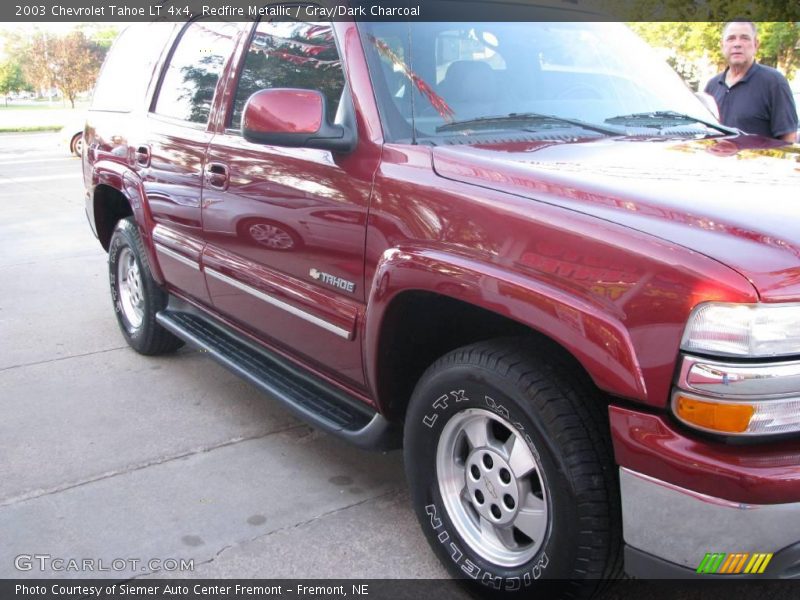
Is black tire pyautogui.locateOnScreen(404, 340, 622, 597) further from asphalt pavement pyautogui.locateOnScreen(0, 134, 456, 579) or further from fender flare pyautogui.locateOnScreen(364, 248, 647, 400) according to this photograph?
asphalt pavement pyautogui.locateOnScreen(0, 134, 456, 579)

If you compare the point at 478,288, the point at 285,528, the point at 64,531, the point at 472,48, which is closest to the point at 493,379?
the point at 478,288

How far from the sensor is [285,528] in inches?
115

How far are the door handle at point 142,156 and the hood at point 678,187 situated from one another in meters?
2.16

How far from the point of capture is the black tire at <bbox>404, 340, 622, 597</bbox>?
6.62 ft

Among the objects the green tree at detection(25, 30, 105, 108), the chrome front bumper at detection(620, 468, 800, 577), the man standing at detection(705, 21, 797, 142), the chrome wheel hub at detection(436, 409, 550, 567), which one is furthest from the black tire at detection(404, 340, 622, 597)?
the green tree at detection(25, 30, 105, 108)

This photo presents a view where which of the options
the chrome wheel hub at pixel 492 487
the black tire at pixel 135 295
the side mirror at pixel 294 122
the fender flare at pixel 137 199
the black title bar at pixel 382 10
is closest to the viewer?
the chrome wheel hub at pixel 492 487

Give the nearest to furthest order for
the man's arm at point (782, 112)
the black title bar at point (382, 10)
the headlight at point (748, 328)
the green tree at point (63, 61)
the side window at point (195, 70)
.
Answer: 1. the headlight at point (748, 328)
2. the black title bar at point (382, 10)
3. the side window at point (195, 70)
4. the man's arm at point (782, 112)
5. the green tree at point (63, 61)

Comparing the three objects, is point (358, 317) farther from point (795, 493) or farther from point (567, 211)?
point (795, 493)

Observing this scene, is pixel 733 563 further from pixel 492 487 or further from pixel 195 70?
pixel 195 70

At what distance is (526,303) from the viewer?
2016 mm

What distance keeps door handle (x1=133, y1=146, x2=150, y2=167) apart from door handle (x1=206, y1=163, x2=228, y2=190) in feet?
2.65

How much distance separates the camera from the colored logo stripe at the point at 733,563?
5.85ft

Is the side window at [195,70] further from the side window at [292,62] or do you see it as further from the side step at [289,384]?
the side step at [289,384]

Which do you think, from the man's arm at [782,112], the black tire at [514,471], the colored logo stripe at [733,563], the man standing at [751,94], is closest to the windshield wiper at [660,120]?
the black tire at [514,471]
